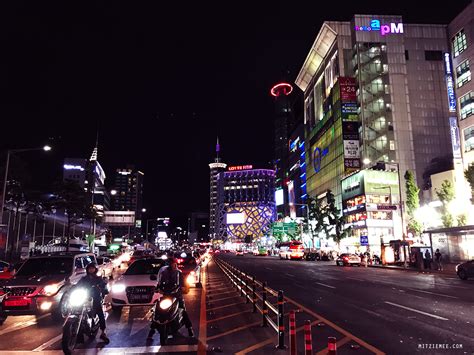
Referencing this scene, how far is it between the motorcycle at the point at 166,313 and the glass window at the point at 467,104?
174 feet

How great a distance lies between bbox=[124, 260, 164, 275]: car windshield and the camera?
1392 cm

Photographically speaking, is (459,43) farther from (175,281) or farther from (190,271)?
(175,281)

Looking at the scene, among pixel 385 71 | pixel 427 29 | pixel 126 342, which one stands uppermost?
pixel 427 29

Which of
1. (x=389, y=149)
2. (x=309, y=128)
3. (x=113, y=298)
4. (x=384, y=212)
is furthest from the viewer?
(x=309, y=128)

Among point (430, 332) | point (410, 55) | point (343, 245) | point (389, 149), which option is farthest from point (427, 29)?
point (430, 332)

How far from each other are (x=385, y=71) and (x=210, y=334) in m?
82.4

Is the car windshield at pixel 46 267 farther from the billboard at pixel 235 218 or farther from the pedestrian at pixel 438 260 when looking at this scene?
the billboard at pixel 235 218

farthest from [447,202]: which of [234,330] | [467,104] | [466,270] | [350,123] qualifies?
[234,330]

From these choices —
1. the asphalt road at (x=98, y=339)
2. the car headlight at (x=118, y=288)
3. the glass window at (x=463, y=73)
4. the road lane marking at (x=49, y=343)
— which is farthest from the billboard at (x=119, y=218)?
the road lane marking at (x=49, y=343)

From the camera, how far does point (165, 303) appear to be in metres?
8.69

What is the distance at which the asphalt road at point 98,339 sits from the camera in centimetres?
829

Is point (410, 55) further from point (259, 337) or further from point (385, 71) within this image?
point (259, 337)

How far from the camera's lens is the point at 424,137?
78.1m

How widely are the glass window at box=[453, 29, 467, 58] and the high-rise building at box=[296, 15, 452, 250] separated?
22.6 m
